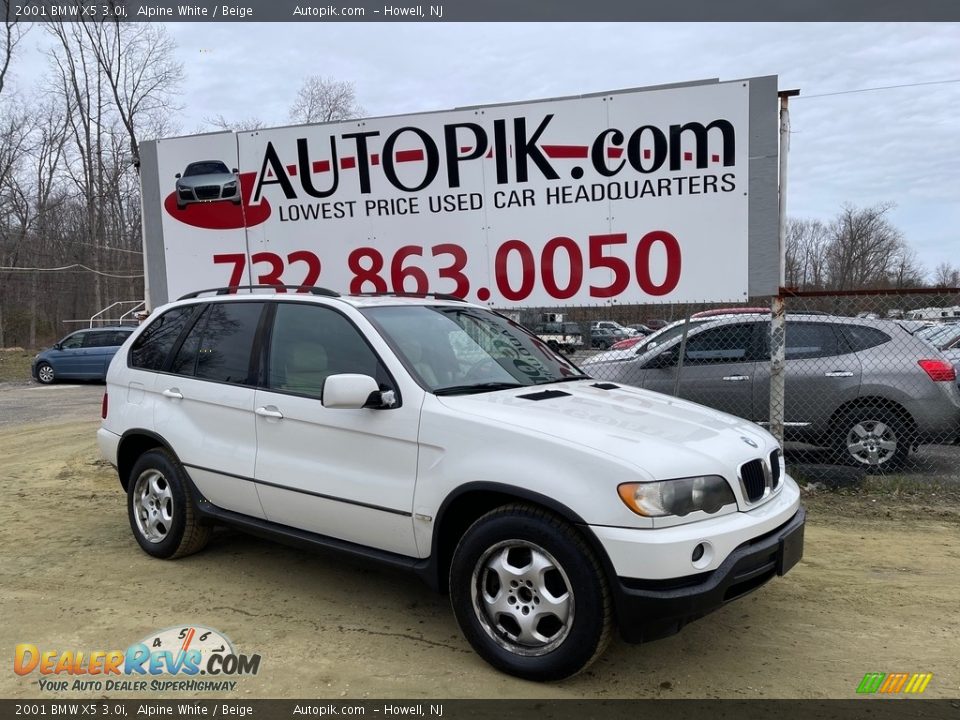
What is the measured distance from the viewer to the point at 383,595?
438cm

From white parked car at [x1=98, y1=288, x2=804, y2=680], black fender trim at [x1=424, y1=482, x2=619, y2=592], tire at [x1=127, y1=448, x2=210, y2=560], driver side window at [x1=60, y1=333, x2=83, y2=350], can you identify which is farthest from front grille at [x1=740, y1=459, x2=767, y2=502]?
driver side window at [x1=60, y1=333, x2=83, y2=350]

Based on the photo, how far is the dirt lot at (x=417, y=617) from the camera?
3334 mm

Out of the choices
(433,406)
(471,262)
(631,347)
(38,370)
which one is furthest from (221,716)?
(38,370)

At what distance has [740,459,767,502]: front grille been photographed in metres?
3.35

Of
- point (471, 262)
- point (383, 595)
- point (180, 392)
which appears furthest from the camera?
point (471, 262)

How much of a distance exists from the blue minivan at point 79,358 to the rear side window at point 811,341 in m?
17.5

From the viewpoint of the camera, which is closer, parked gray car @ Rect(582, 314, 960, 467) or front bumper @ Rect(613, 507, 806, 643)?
front bumper @ Rect(613, 507, 806, 643)

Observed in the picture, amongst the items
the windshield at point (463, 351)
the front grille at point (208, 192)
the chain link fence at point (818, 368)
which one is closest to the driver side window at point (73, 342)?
the front grille at point (208, 192)

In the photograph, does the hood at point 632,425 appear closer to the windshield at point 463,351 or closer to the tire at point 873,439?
the windshield at point 463,351

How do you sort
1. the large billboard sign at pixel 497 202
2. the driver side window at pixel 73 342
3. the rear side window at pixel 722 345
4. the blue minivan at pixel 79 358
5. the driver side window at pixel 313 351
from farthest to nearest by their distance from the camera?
the driver side window at pixel 73 342 < the blue minivan at pixel 79 358 < the rear side window at pixel 722 345 < the large billboard sign at pixel 497 202 < the driver side window at pixel 313 351

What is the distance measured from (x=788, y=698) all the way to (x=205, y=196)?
7684 mm

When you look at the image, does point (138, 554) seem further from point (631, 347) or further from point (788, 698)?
point (631, 347)

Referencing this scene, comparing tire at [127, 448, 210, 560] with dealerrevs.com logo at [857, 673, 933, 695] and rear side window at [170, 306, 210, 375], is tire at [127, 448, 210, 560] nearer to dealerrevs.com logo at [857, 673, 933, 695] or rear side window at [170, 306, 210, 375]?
rear side window at [170, 306, 210, 375]

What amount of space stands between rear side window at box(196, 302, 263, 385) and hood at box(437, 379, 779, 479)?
159 cm
